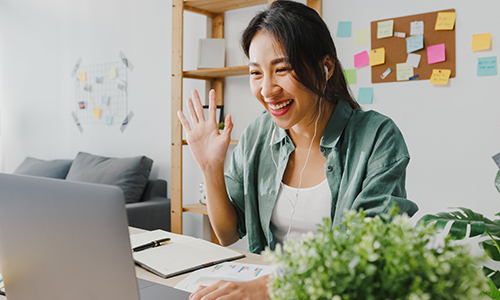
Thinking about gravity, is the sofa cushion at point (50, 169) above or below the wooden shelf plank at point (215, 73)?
below

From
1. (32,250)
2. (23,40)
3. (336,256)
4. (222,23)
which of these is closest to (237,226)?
(32,250)

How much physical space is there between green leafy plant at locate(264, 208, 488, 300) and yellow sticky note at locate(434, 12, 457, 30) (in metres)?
1.96

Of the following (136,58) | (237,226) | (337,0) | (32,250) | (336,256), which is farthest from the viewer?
(136,58)

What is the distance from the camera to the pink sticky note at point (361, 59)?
237 centimetres

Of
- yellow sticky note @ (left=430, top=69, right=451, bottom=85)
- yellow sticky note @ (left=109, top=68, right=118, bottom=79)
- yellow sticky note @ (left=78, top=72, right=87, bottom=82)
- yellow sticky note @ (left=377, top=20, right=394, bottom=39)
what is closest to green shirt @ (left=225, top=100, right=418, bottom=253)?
yellow sticky note @ (left=430, top=69, right=451, bottom=85)

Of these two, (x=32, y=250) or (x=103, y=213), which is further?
(x=32, y=250)

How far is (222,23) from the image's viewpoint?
118 inches

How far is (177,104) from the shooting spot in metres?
2.74

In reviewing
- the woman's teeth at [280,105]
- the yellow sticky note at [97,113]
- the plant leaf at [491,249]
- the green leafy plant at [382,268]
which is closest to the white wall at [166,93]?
the yellow sticky note at [97,113]

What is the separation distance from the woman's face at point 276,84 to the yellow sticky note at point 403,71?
117 centimetres

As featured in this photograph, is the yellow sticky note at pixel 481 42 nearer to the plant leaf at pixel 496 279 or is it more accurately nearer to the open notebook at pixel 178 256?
the plant leaf at pixel 496 279

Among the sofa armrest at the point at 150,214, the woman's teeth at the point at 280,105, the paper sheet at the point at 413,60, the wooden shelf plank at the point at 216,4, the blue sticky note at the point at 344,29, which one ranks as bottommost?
the sofa armrest at the point at 150,214

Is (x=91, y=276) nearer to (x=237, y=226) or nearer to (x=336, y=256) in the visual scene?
(x=336, y=256)

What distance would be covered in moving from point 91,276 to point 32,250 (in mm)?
127
